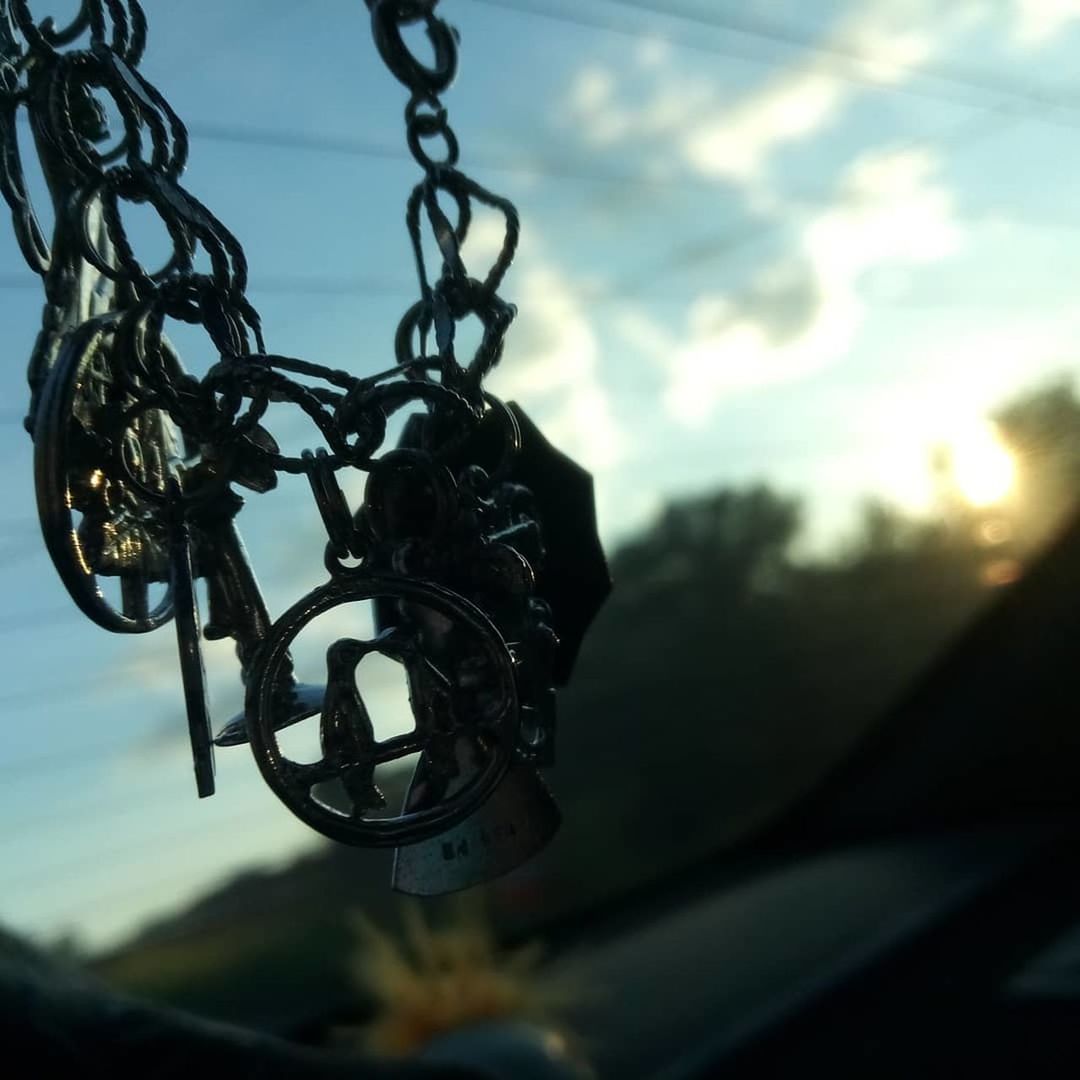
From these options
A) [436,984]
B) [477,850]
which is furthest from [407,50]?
[436,984]

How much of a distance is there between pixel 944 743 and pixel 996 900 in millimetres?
545

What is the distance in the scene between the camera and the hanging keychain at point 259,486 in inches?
25.3

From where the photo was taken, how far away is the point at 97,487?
2.11 ft

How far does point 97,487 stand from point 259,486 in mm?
73

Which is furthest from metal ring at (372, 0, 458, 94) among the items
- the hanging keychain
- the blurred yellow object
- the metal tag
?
the blurred yellow object

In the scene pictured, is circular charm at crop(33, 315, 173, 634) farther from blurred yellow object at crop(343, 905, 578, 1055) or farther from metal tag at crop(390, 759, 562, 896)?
blurred yellow object at crop(343, 905, 578, 1055)

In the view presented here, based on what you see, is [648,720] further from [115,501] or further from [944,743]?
[115,501]

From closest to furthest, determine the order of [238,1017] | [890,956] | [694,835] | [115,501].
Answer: [115,501] → [238,1017] → [890,956] → [694,835]

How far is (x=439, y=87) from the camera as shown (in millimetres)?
739

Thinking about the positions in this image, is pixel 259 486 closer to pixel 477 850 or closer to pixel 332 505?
pixel 332 505

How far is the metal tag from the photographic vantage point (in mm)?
742

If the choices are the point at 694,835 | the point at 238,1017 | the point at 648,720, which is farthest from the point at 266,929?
the point at 694,835

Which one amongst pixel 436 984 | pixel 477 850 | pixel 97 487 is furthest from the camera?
pixel 436 984

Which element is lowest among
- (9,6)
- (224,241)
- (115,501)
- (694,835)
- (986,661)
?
(115,501)
